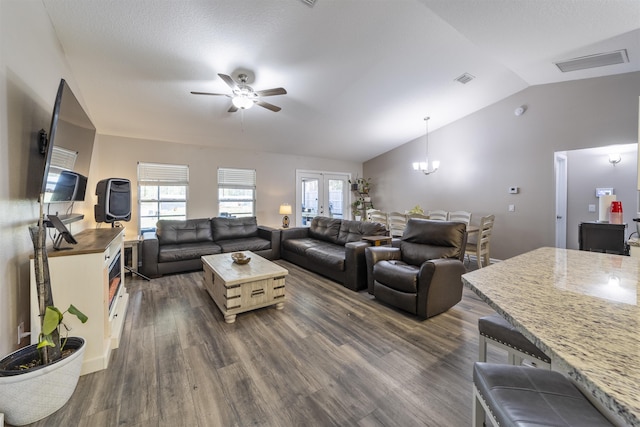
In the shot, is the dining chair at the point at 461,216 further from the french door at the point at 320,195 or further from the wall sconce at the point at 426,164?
the french door at the point at 320,195

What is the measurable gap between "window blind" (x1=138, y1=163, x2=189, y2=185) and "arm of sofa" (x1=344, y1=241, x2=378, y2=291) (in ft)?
12.5

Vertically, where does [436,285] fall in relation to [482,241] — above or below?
below

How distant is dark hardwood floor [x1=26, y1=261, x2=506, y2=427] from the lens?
151cm

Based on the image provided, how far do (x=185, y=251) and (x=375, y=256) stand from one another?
3043 mm

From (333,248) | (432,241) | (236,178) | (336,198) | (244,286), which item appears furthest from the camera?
(336,198)

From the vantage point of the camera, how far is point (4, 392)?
1366mm

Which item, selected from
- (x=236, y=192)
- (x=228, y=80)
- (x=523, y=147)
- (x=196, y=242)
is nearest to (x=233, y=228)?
(x=196, y=242)

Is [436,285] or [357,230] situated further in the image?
[357,230]

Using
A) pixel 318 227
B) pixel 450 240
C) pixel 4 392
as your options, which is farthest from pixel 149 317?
pixel 450 240

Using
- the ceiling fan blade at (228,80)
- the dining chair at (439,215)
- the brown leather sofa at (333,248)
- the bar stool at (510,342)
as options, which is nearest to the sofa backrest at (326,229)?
the brown leather sofa at (333,248)

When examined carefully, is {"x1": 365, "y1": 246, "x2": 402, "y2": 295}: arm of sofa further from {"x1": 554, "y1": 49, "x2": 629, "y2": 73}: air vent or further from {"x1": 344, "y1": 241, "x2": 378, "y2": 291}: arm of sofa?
{"x1": 554, "y1": 49, "x2": 629, "y2": 73}: air vent

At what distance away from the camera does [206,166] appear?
549cm

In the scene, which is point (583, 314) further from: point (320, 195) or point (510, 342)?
point (320, 195)

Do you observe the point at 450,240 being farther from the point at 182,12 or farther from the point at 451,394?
the point at 182,12
